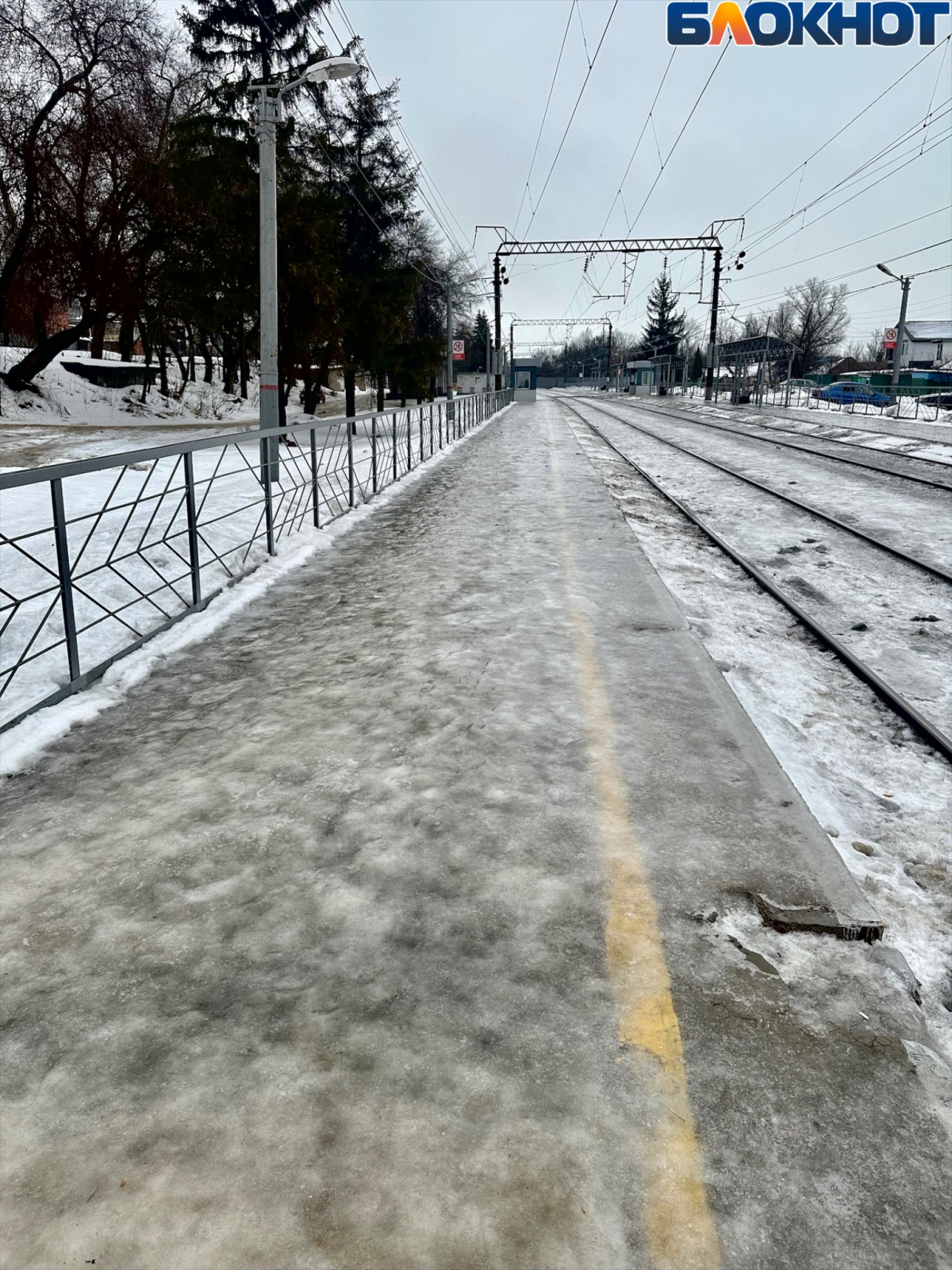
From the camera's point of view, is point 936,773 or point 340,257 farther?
point 340,257

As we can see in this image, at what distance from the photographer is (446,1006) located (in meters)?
2.21

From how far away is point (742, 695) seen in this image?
15.3ft

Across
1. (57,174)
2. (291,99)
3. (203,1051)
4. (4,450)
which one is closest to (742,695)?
(203,1051)

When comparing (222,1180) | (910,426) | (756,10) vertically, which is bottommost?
(222,1180)

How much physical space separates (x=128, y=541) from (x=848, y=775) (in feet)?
23.9

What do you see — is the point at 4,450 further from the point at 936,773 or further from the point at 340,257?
the point at 936,773

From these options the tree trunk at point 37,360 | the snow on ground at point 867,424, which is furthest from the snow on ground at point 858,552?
the tree trunk at point 37,360

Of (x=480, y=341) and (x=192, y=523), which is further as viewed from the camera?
(x=480, y=341)

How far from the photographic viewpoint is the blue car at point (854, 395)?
154 feet

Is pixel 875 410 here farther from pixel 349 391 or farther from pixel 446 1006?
pixel 446 1006

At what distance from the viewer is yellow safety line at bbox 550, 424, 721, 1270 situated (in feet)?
5.34

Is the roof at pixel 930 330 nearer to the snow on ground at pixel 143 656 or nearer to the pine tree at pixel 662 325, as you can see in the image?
the pine tree at pixel 662 325

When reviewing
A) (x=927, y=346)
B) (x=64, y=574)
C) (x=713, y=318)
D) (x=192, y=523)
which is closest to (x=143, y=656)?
(x=64, y=574)

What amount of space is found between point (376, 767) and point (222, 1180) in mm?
1948
